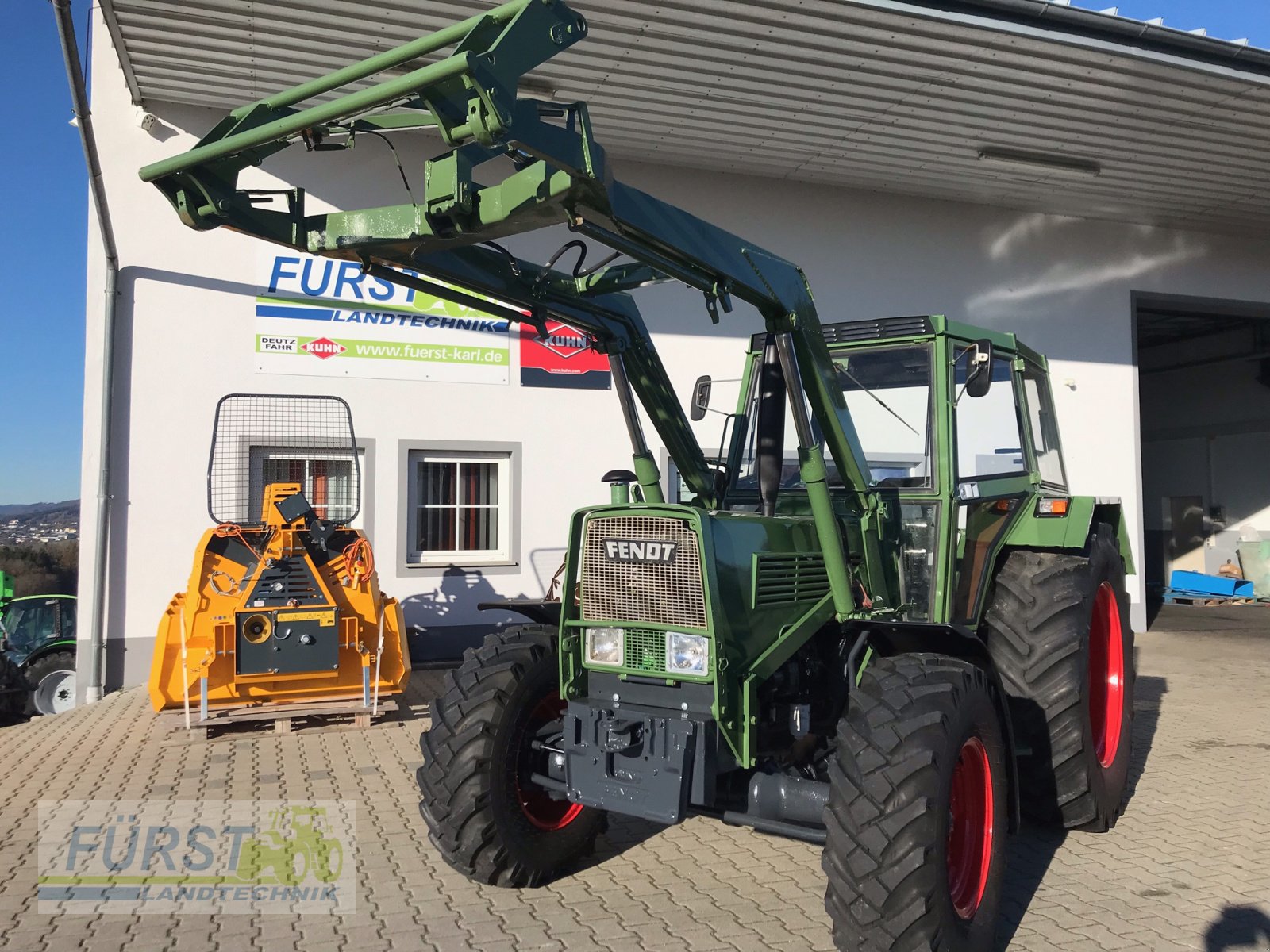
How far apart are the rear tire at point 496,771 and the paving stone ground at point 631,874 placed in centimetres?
17

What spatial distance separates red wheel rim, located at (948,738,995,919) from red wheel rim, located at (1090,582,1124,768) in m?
1.74

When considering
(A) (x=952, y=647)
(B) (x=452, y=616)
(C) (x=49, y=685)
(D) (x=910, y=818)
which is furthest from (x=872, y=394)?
(C) (x=49, y=685)

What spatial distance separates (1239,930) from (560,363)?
24.1 ft

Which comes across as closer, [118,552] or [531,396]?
[118,552]

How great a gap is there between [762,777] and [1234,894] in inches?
81.1

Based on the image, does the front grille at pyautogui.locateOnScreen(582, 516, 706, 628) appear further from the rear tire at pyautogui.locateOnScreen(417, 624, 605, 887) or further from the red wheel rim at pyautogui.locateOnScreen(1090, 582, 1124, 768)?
the red wheel rim at pyautogui.locateOnScreen(1090, 582, 1124, 768)

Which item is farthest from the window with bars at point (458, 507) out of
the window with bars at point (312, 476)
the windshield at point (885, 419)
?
the windshield at point (885, 419)

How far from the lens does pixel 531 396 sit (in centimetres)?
974

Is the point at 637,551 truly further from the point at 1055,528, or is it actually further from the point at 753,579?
the point at 1055,528

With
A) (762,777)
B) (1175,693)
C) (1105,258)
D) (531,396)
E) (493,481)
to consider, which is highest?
(1105,258)

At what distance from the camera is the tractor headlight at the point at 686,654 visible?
3404 millimetres

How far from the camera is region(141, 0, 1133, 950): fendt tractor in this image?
293 cm

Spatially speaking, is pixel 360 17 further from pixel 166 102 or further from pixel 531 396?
pixel 531 396

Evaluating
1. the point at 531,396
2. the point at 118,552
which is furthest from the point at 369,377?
the point at 118,552
